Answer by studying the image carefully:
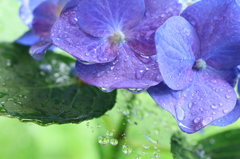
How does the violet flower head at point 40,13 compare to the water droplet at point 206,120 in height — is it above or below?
above

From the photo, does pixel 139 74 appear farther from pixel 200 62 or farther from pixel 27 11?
pixel 27 11

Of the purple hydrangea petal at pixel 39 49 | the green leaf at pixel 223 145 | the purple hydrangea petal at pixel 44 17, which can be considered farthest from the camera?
the green leaf at pixel 223 145

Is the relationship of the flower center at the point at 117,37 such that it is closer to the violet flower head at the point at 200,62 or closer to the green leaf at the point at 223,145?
the violet flower head at the point at 200,62

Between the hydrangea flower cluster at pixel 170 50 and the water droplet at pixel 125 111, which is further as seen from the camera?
the water droplet at pixel 125 111

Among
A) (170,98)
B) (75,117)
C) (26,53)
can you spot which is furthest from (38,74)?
(170,98)

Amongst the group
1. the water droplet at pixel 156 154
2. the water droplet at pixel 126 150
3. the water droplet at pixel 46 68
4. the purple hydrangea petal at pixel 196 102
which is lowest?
the water droplet at pixel 46 68

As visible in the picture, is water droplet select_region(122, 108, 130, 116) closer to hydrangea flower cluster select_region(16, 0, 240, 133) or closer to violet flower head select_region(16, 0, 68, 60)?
hydrangea flower cluster select_region(16, 0, 240, 133)

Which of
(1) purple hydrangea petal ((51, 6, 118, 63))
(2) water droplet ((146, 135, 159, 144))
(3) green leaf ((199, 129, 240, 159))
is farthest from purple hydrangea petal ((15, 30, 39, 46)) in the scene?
(3) green leaf ((199, 129, 240, 159))

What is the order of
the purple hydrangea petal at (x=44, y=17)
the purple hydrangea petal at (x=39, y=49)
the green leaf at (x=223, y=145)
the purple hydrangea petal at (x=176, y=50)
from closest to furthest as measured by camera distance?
the purple hydrangea petal at (x=176, y=50) < the purple hydrangea petal at (x=39, y=49) < the purple hydrangea petal at (x=44, y=17) < the green leaf at (x=223, y=145)

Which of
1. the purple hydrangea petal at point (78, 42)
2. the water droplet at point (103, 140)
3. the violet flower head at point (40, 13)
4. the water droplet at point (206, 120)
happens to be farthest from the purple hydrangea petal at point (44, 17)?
the water droplet at point (206, 120)
